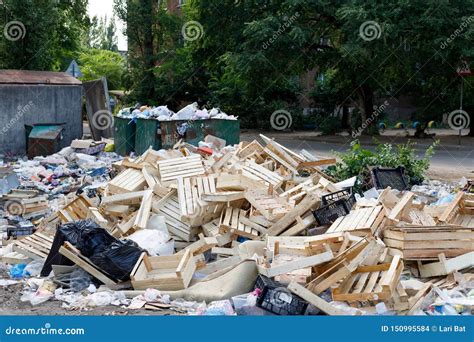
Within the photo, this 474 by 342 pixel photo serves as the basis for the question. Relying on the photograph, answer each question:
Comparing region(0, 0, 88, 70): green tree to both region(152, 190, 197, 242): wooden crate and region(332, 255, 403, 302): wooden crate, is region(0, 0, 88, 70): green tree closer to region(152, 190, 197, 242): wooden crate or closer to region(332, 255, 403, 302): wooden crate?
region(152, 190, 197, 242): wooden crate

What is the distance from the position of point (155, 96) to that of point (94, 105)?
8.46 metres

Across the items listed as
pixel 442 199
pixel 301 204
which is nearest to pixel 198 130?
pixel 442 199

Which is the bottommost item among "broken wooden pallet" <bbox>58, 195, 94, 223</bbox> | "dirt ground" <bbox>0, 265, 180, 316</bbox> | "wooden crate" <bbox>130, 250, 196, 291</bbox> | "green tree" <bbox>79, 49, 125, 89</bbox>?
"dirt ground" <bbox>0, 265, 180, 316</bbox>

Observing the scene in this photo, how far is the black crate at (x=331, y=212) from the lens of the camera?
8.41 m

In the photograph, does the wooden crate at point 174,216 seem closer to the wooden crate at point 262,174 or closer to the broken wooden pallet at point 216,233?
A: the broken wooden pallet at point 216,233

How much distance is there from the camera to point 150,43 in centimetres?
3359

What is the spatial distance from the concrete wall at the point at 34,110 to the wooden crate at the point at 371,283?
49.5 feet

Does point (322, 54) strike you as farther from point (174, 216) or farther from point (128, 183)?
point (174, 216)

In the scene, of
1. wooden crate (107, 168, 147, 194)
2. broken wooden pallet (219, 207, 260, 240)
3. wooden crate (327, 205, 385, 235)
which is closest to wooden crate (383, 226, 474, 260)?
wooden crate (327, 205, 385, 235)

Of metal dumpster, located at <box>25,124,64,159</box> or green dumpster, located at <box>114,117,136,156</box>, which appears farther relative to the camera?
metal dumpster, located at <box>25,124,64,159</box>

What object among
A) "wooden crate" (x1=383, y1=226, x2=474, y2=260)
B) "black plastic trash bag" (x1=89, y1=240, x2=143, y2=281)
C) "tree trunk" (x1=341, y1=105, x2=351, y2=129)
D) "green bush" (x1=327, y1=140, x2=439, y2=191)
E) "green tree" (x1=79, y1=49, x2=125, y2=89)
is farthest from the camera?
"green tree" (x1=79, y1=49, x2=125, y2=89)

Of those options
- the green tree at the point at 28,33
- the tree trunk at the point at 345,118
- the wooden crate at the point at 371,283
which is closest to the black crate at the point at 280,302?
the wooden crate at the point at 371,283

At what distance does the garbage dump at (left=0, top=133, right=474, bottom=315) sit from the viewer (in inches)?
260

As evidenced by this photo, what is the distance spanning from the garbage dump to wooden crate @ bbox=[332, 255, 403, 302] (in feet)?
0.04
